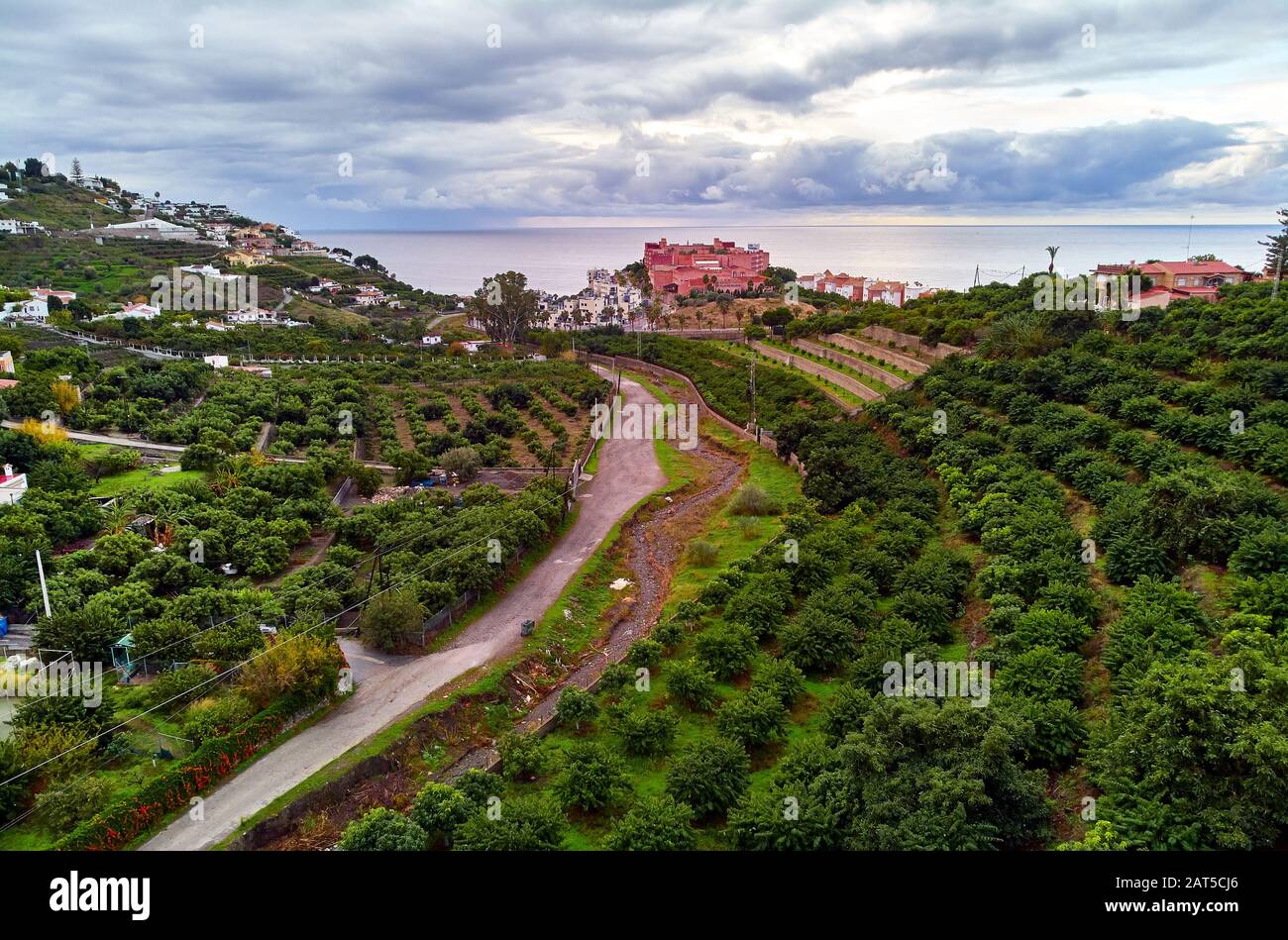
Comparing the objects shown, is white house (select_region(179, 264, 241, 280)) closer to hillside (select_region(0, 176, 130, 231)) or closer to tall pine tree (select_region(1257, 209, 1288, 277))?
hillside (select_region(0, 176, 130, 231))

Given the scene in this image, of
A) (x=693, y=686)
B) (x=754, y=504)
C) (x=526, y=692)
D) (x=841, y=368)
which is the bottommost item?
(x=526, y=692)

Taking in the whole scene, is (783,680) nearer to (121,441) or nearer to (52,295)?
(121,441)

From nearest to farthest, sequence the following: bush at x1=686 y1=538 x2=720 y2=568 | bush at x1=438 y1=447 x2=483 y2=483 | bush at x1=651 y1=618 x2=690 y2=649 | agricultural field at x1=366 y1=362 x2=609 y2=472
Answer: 1. bush at x1=651 y1=618 x2=690 y2=649
2. bush at x1=686 y1=538 x2=720 y2=568
3. bush at x1=438 y1=447 x2=483 y2=483
4. agricultural field at x1=366 y1=362 x2=609 y2=472

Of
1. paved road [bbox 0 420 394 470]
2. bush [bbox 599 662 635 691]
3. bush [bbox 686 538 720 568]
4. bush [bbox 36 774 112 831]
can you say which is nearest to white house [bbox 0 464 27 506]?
paved road [bbox 0 420 394 470]

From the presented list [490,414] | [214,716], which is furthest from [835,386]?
[214,716]

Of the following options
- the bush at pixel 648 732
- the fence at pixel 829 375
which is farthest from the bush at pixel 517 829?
the fence at pixel 829 375

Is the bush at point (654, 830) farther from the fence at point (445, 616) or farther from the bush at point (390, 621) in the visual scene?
the fence at point (445, 616)
